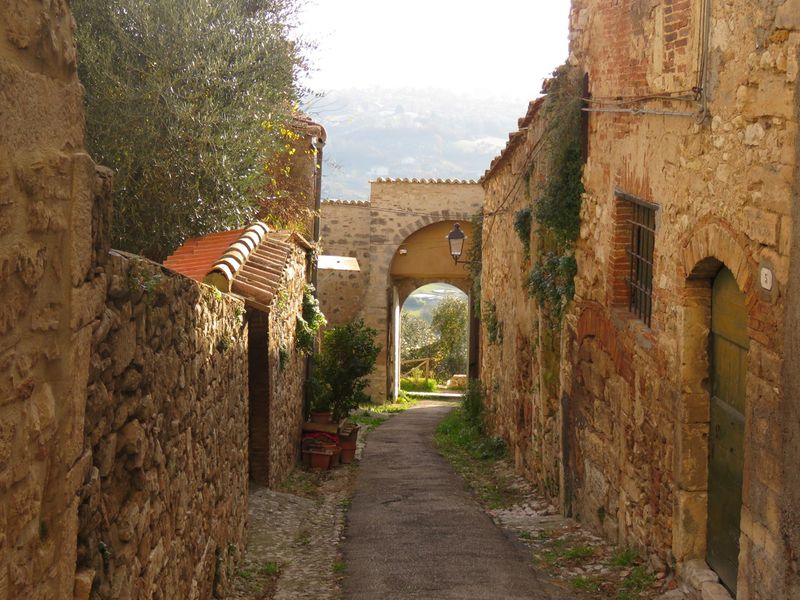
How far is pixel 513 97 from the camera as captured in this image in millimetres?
197125

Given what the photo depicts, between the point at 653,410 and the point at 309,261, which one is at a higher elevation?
the point at 309,261

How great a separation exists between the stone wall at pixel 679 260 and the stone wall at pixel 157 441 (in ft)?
10.6

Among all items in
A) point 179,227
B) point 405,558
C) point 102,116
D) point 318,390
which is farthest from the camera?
point 318,390

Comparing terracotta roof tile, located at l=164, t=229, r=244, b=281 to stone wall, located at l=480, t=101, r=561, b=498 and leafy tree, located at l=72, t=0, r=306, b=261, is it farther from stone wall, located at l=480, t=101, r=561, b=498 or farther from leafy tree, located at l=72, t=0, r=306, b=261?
stone wall, located at l=480, t=101, r=561, b=498

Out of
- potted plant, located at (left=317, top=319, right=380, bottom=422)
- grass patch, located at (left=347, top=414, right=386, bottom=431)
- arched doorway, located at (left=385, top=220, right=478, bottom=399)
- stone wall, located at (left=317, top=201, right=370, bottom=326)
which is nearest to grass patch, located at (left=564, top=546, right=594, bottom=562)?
potted plant, located at (left=317, top=319, right=380, bottom=422)

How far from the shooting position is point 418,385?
105 feet

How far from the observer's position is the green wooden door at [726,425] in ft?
19.3

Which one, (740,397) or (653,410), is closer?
(740,397)

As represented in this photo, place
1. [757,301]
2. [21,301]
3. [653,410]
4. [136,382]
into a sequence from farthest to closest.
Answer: [653,410]
[757,301]
[136,382]
[21,301]

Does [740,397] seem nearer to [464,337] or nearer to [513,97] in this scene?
[464,337]

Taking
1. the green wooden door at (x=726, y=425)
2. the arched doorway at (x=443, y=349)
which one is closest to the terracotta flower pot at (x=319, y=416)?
the green wooden door at (x=726, y=425)

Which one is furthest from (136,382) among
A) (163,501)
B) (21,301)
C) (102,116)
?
(102,116)

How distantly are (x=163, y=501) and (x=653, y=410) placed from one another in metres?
3.99

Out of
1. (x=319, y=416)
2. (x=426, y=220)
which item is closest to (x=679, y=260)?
(x=319, y=416)
